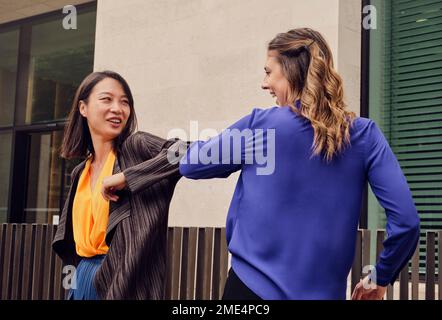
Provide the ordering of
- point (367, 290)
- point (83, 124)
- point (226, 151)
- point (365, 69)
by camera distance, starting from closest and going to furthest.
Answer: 1. point (226, 151)
2. point (367, 290)
3. point (83, 124)
4. point (365, 69)

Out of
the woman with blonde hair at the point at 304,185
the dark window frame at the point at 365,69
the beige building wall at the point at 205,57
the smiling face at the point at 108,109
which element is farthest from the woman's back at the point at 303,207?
the dark window frame at the point at 365,69

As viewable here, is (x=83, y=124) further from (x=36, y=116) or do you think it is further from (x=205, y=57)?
(x=36, y=116)

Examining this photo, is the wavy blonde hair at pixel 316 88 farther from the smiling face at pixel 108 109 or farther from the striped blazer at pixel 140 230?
the smiling face at pixel 108 109

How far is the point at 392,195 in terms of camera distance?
191 centimetres

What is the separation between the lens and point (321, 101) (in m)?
1.92

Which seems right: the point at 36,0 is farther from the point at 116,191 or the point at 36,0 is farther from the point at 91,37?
the point at 116,191

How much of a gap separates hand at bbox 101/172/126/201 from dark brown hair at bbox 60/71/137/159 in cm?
32

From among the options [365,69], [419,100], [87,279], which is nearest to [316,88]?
[87,279]

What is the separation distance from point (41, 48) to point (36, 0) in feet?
3.12

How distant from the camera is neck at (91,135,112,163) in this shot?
2732 mm

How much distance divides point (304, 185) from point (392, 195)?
0.28 metres

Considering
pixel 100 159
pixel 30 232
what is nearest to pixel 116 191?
pixel 100 159

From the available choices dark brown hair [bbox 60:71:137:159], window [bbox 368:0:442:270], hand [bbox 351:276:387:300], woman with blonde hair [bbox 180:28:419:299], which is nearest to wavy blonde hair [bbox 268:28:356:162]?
woman with blonde hair [bbox 180:28:419:299]

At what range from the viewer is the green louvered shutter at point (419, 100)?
18.5ft
